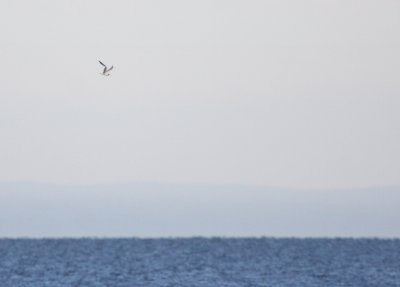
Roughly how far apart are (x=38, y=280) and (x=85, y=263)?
27.3 metres

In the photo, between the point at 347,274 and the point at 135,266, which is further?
the point at 135,266

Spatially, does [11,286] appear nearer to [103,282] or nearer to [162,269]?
[103,282]

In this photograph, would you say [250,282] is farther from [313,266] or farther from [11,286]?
[313,266]

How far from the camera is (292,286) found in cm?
6353

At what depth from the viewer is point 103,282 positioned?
65.8 m

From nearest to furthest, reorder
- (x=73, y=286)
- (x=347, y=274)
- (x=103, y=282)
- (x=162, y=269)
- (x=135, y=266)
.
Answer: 1. (x=73, y=286)
2. (x=103, y=282)
3. (x=347, y=274)
4. (x=162, y=269)
5. (x=135, y=266)

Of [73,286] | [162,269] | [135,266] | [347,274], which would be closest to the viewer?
[73,286]

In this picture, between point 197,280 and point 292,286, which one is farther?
point 197,280

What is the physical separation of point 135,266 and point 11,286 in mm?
27921

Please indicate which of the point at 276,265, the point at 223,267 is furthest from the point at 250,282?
the point at 276,265

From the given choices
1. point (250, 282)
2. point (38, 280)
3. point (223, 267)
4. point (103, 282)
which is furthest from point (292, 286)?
point (223, 267)

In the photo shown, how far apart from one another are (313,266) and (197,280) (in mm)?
Result: 23808

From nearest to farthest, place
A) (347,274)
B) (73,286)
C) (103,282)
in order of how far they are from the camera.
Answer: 1. (73,286)
2. (103,282)
3. (347,274)

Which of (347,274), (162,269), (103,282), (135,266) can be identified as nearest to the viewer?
(103,282)
